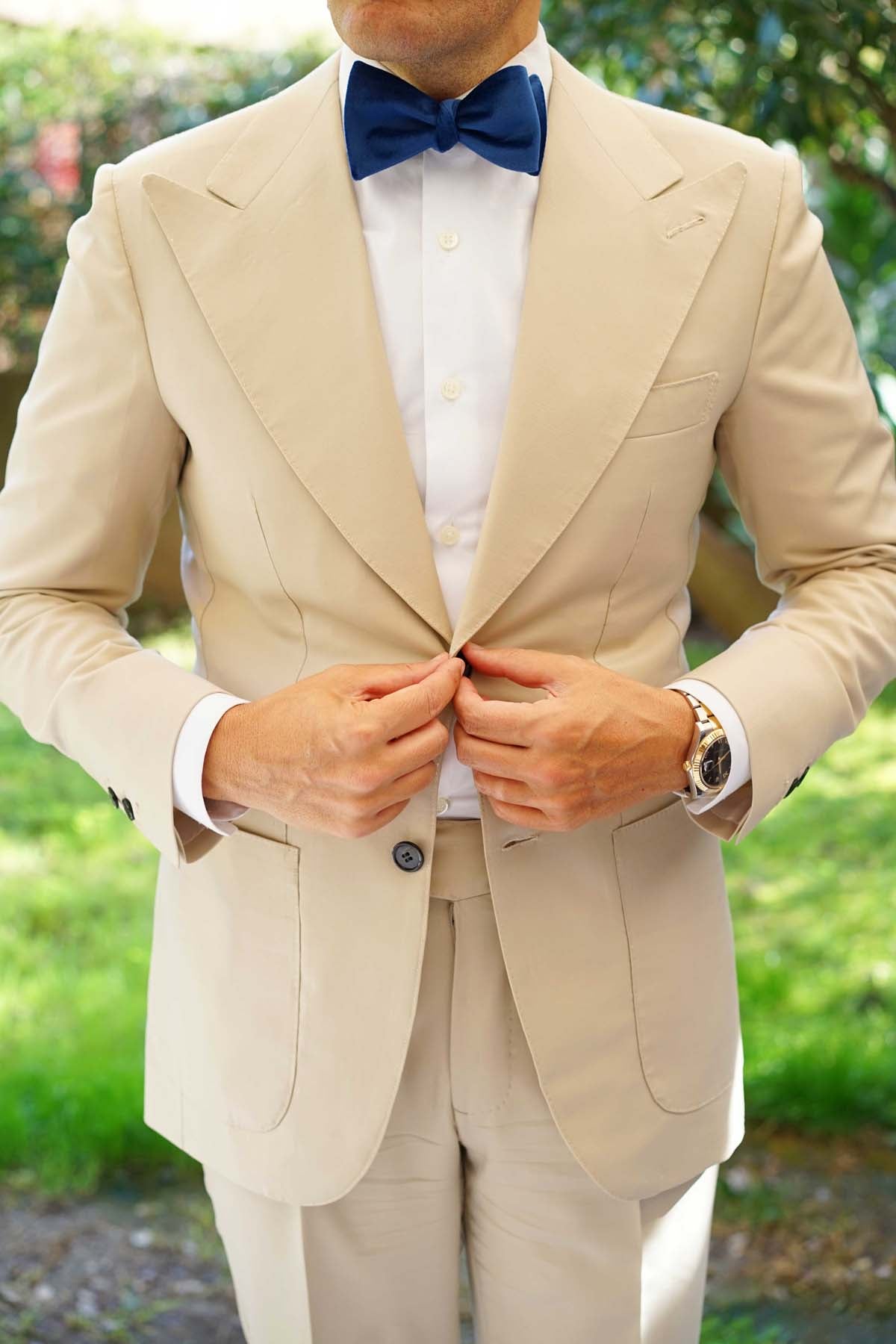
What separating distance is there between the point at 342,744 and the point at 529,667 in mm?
206

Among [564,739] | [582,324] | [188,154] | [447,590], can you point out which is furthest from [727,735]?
[188,154]

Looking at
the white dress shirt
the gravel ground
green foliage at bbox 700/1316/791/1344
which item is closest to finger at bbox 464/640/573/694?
the white dress shirt

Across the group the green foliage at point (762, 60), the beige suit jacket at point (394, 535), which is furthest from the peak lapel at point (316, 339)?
the green foliage at point (762, 60)

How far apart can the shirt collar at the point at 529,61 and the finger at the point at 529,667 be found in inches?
23.9

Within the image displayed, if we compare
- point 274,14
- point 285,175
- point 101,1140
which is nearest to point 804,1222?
point 101,1140

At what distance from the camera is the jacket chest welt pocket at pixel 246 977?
1591 millimetres

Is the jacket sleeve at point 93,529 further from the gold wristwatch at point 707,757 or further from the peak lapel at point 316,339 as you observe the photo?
the gold wristwatch at point 707,757

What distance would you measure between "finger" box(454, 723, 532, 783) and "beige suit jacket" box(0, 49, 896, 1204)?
0.11m

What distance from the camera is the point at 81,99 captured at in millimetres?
6621

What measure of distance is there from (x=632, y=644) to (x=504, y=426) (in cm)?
29

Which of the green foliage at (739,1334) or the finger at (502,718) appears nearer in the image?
the finger at (502,718)

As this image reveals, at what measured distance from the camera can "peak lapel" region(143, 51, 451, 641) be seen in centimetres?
149

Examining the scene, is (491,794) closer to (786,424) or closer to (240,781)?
(240,781)

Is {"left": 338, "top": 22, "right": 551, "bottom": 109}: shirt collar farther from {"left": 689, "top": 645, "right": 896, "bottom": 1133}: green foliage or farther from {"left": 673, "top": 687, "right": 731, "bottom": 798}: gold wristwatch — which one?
{"left": 689, "top": 645, "right": 896, "bottom": 1133}: green foliage
